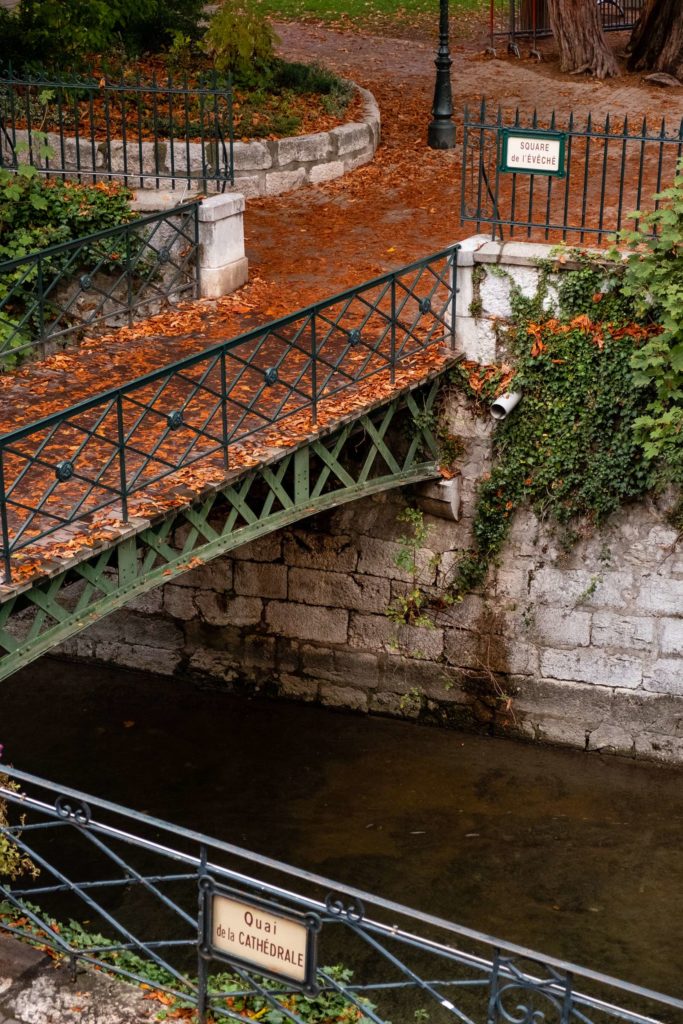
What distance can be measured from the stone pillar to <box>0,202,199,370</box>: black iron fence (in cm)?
8

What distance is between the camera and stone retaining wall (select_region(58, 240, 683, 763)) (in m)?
10.9

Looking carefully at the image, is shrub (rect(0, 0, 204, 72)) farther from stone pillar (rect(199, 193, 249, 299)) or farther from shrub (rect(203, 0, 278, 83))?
stone pillar (rect(199, 193, 249, 299))

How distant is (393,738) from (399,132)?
6832mm

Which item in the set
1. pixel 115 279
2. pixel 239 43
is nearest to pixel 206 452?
pixel 115 279

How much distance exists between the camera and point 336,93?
1513 cm

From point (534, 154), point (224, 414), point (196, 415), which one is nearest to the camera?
point (224, 414)

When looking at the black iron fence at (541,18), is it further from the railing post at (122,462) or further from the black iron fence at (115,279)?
the railing post at (122,462)

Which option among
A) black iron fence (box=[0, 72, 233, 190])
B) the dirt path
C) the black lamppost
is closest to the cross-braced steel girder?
the dirt path

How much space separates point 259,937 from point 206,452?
144 inches

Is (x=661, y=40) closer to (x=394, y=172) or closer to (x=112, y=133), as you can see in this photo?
(x=394, y=172)

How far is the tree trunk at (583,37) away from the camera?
653 inches

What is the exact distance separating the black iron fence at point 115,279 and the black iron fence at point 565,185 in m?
2.30

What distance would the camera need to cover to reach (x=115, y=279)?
1217 centimetres

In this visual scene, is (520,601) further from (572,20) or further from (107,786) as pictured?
(572,20)
